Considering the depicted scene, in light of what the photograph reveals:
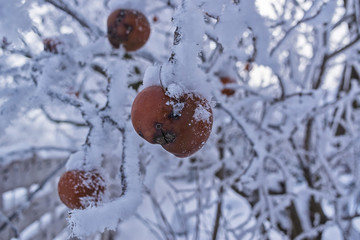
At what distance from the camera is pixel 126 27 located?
106cm

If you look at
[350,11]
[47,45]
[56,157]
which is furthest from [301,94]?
[56,157]

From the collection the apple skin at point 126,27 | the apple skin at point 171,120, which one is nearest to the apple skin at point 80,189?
the apple skin at point 171,120

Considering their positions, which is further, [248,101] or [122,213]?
[248,101]

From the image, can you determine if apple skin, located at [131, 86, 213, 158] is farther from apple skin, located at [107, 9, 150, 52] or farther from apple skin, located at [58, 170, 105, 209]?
apple skin, located at [107, 9, 150, 52]

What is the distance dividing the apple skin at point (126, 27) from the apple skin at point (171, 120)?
0.62m

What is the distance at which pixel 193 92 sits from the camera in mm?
537

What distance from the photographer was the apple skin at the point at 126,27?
1.06 metres

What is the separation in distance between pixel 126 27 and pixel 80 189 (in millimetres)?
689

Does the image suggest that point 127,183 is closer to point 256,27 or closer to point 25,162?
point 256,27

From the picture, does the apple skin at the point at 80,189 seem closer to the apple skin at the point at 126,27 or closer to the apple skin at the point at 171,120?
the apple skin at the point at 171,120

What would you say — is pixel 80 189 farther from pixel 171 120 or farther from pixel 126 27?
pixel 126 27

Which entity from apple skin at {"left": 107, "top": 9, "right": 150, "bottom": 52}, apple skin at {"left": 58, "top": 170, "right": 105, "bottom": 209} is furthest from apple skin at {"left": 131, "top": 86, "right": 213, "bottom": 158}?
apple skin at {"left": 107, "top": 9, "right": 150, "bottom": 52}

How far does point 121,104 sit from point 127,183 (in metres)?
0.29

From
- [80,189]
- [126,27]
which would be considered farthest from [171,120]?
[126,27]
